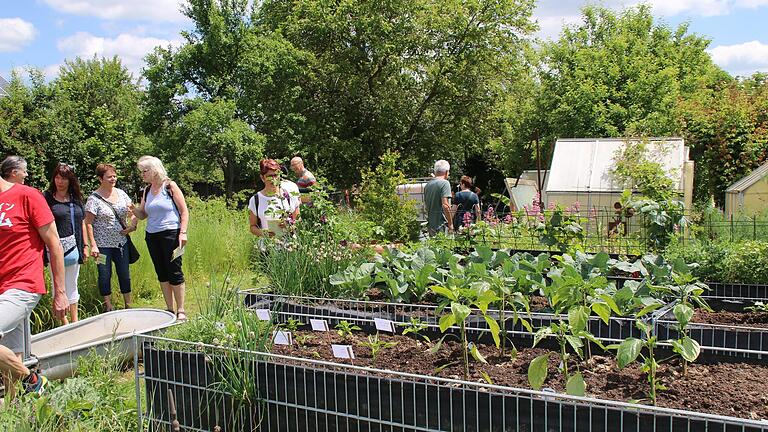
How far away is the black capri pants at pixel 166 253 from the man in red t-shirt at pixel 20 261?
147 centimetres

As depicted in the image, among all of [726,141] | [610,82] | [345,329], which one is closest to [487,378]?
[345,329]

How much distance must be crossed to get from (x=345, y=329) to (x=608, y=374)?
1404mm

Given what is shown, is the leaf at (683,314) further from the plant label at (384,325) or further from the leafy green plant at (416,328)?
the plant label at (384,325)

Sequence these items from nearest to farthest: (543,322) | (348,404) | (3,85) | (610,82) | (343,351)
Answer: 1. (348,404)
2. (343,351)
3. (543,322)
4. (610,82)
5. (3,85)

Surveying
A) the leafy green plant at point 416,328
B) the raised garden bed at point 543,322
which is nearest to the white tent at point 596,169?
the raised garden bed at point 543,322

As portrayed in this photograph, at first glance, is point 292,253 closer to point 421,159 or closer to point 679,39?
point 421,159

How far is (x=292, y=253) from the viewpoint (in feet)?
14.5

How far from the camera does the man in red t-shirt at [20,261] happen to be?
11.4ft

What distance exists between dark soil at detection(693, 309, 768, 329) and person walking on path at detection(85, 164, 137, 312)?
15.3 feet

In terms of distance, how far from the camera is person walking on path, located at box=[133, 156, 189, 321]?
17.1 ft

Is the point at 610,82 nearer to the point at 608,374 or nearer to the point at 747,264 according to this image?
the point at 747,264

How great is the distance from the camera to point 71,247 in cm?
529

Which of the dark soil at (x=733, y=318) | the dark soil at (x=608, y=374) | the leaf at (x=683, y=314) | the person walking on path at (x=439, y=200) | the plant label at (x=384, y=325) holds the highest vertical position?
the person walking on path at (x=439, y=200)

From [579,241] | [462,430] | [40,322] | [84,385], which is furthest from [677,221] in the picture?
[40,322]
